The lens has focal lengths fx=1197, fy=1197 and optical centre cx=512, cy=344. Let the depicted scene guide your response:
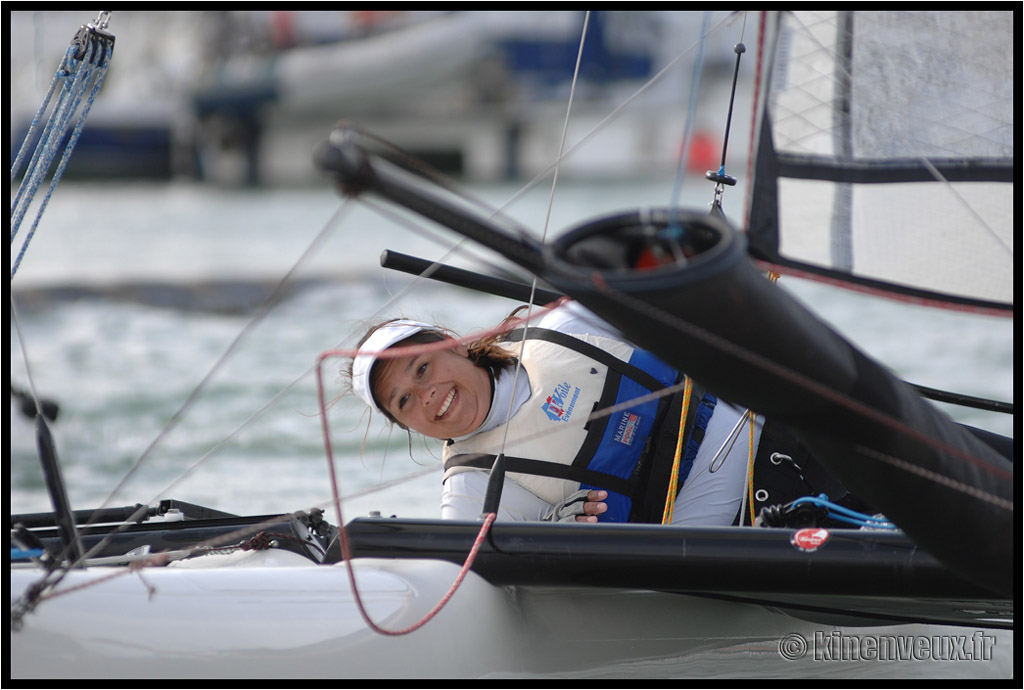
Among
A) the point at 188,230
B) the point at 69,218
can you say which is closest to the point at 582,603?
the point at 188,230

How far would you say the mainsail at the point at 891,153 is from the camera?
2.08 meters

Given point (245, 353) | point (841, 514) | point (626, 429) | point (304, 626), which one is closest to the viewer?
point (304, 626)

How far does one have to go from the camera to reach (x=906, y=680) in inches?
70.3

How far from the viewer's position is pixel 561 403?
185 cm

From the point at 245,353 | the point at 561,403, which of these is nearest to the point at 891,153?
the point at 561,403

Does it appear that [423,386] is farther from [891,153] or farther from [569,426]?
[891,153]

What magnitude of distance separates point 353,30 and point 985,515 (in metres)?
18.0

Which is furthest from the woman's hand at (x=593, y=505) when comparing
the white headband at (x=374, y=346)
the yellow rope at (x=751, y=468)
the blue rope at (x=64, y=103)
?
the blue rope at (x=64, y=103)

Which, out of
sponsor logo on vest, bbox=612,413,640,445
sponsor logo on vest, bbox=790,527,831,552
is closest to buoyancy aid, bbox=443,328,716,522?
sponsor logo on vest, bbox=612,413,640,445

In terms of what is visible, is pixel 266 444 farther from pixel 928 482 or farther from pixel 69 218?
pixel 69 218

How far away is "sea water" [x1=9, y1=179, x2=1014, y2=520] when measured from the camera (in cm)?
310

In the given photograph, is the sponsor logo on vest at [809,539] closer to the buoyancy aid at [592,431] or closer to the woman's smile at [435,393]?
the buoyancy aid at [592,431]

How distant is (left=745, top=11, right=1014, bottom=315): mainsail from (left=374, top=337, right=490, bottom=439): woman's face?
0.79 meters

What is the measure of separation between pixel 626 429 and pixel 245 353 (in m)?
3.71
